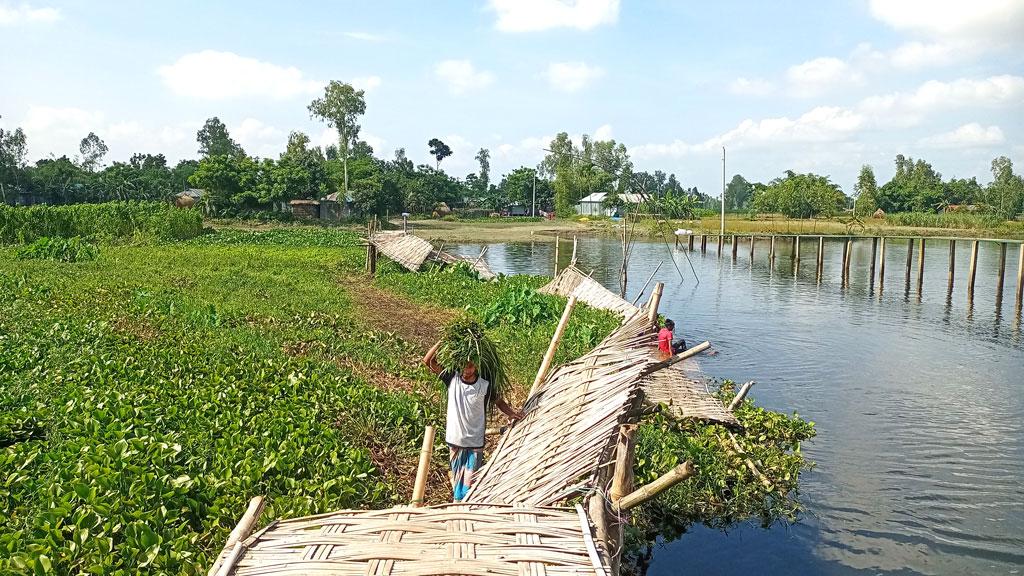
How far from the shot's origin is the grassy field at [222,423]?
5.59 m

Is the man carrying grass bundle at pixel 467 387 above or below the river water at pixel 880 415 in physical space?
above

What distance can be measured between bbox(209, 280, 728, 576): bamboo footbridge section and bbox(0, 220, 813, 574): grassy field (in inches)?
56.7

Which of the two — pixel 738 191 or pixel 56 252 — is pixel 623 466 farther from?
pixel 738 191

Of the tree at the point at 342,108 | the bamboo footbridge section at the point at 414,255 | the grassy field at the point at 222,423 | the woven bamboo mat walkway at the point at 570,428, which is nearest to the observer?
the woven bamboo mat walkway at the point at 570,428

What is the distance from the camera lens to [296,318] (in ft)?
46.2

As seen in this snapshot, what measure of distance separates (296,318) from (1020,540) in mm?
11068

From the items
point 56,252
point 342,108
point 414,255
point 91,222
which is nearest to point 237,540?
point 414,255

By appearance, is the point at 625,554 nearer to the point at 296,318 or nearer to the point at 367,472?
the point at 367,472

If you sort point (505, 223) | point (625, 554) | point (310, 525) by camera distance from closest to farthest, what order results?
point (310, 525) → point (625, 554) → point (505, 223)

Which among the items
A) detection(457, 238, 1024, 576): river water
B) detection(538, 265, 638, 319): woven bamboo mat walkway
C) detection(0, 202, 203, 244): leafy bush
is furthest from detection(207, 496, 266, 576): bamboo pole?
detection(0, 202, 203, 244): leafy bush

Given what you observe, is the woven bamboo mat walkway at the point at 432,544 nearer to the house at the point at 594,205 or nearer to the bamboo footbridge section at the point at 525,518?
the bamboo footbridge section at the point at 525,518

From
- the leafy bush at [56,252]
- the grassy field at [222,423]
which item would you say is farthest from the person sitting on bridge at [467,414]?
the leafy bush at [56,252]

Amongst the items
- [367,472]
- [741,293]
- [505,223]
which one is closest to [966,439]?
[367,472]

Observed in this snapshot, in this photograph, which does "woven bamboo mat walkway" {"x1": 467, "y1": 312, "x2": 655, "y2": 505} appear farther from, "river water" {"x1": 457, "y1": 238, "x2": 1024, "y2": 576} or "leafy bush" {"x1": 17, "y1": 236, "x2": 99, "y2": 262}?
"leafy bush" {"x1": 17, "y1": 236, "x2": 99, "y2": 262}
